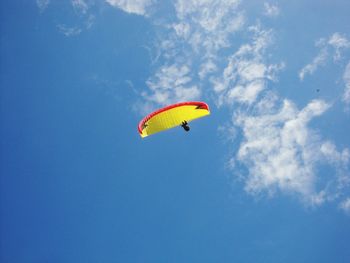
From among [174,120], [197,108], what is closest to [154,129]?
[174,120]

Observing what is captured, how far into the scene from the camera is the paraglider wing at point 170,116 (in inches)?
904

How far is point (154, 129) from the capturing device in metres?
23.7

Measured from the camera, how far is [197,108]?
78.7 ft

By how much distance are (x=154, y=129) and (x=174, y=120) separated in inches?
54.2

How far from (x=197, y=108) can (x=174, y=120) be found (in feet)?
5.44

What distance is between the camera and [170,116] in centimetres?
2341

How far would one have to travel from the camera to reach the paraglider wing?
22973mm

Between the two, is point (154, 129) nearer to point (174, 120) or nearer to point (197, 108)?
point (174, 120)

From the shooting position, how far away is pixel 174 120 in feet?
78.1
